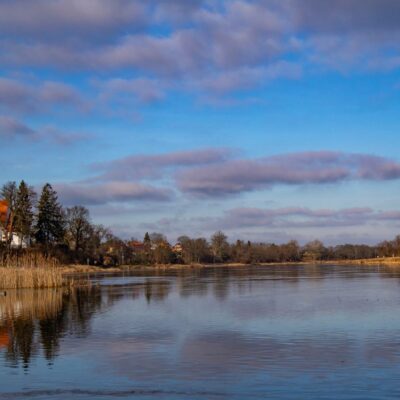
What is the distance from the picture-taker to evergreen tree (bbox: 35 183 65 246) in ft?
320

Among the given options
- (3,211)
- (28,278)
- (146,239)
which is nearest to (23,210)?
(3,211)

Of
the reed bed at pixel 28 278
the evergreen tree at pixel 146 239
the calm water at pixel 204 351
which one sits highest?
the evergreen tree at pixel 146 239

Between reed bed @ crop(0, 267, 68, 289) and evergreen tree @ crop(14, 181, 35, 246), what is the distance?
45.4 m

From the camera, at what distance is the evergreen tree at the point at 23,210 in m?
88.4

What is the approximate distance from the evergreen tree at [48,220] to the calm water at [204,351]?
68396mm

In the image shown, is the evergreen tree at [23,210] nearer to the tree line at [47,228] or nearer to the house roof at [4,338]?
the tree line at [47,228]

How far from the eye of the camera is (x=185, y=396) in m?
12.3

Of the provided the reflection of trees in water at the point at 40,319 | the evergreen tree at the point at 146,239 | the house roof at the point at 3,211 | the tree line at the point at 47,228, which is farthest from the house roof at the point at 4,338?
the evergreen tree at the point at 146,239

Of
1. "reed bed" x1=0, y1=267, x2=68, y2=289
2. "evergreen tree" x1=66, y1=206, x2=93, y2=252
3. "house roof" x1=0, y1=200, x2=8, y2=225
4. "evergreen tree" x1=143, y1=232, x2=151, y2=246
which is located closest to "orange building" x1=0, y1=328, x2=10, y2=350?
"reed bed" x1=0, y1=267, x2=68, y2=289

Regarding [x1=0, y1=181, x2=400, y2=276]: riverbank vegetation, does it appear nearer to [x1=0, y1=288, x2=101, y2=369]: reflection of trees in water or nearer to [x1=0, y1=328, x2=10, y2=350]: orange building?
[x1=0, y1=288, x2=101, y2=369]: reflection of trees in water

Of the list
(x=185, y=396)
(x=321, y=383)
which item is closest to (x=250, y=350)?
(x=321, y=383)

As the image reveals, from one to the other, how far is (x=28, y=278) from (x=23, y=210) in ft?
160

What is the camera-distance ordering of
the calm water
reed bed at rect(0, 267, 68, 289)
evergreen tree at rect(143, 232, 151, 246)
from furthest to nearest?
evergreen tree at rect(143, 232, 151, 246)
reed bed at rect(0, 267, 68, 289)
the calm water

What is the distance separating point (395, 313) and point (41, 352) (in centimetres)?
1645
